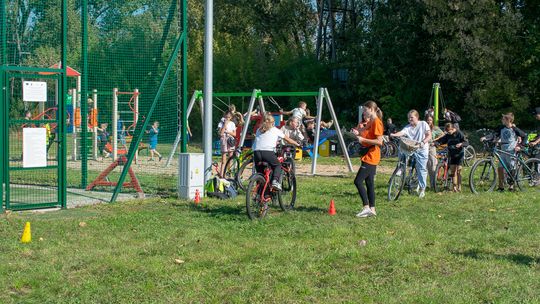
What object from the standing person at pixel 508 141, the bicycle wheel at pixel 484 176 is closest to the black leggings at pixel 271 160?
the bicycle wheel at pixel 484 176

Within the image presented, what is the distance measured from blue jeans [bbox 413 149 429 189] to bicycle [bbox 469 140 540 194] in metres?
1.20

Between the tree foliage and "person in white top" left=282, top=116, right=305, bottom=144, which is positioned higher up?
the tree foliage

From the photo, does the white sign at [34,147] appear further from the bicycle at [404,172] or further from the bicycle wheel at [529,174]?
the bicycle wheel at [529,174]

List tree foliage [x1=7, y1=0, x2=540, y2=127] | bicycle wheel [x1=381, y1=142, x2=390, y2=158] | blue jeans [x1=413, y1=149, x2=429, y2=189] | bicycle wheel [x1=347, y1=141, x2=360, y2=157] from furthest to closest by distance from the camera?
bicycle wheel [x1=347, y1=141, x2=360, y2=157] → bicycle wheel [x1=381, y1=142, x2=390, y2=158] → tree foliage [x1=7, y1=0, x2=540, y2=127] → blue jeans [x1=413, y1=149, x2=429, y2=189]

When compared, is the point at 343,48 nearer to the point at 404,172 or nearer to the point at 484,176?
the point at 484,176

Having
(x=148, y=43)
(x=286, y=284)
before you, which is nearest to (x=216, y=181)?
(x=148, y=43)

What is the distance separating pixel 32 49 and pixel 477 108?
2250cm

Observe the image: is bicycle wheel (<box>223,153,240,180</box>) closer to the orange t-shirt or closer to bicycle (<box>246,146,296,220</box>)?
bicycle (<box>246,146,296,220</box>)

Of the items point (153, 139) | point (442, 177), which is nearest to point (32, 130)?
point (442, 177)

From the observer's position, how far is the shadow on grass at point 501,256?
8.12 meters

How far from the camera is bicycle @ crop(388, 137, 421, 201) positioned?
13.2 m

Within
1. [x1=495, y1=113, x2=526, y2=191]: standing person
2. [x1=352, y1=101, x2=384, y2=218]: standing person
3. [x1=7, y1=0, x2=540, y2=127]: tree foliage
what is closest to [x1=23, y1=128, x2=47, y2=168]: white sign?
[x1=7, y1=0, x2=540, y2=127]: tree foliage

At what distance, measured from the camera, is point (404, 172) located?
1342 cm

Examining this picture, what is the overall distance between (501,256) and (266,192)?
3703mm
